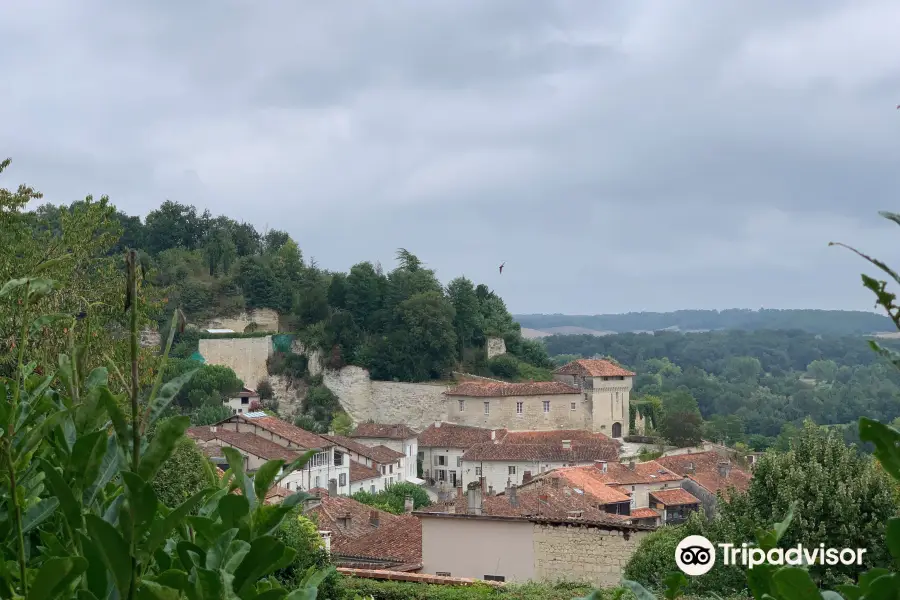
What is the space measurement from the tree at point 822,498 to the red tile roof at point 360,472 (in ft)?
77.0

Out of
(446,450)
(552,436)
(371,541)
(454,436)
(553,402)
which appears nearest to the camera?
(371,541)

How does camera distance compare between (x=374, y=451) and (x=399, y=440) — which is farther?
(x=399, y=440)

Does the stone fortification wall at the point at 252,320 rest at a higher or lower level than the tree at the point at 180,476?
higher

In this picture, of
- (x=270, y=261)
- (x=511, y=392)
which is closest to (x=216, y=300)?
(x=270, y=261)

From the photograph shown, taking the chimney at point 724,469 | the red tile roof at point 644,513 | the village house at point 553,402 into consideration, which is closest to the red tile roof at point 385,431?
the village house at point 553,402

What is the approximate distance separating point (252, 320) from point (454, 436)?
1552 cm

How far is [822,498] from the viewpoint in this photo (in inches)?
473

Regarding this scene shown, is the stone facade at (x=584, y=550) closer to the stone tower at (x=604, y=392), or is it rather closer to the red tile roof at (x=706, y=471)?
the red tile roof at (x=706, y=471)

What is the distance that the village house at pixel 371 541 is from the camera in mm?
16344

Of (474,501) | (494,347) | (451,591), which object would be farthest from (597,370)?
(451,591)

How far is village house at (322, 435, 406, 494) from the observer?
3588cm

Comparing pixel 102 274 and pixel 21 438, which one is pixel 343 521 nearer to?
pixel 102 274

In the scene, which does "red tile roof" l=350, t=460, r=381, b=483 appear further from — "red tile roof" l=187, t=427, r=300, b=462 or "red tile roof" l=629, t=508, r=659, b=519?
"red tile roof" l=629, t=508, r=659, b=519

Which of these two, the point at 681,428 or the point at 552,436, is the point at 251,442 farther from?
the point at 681,428
